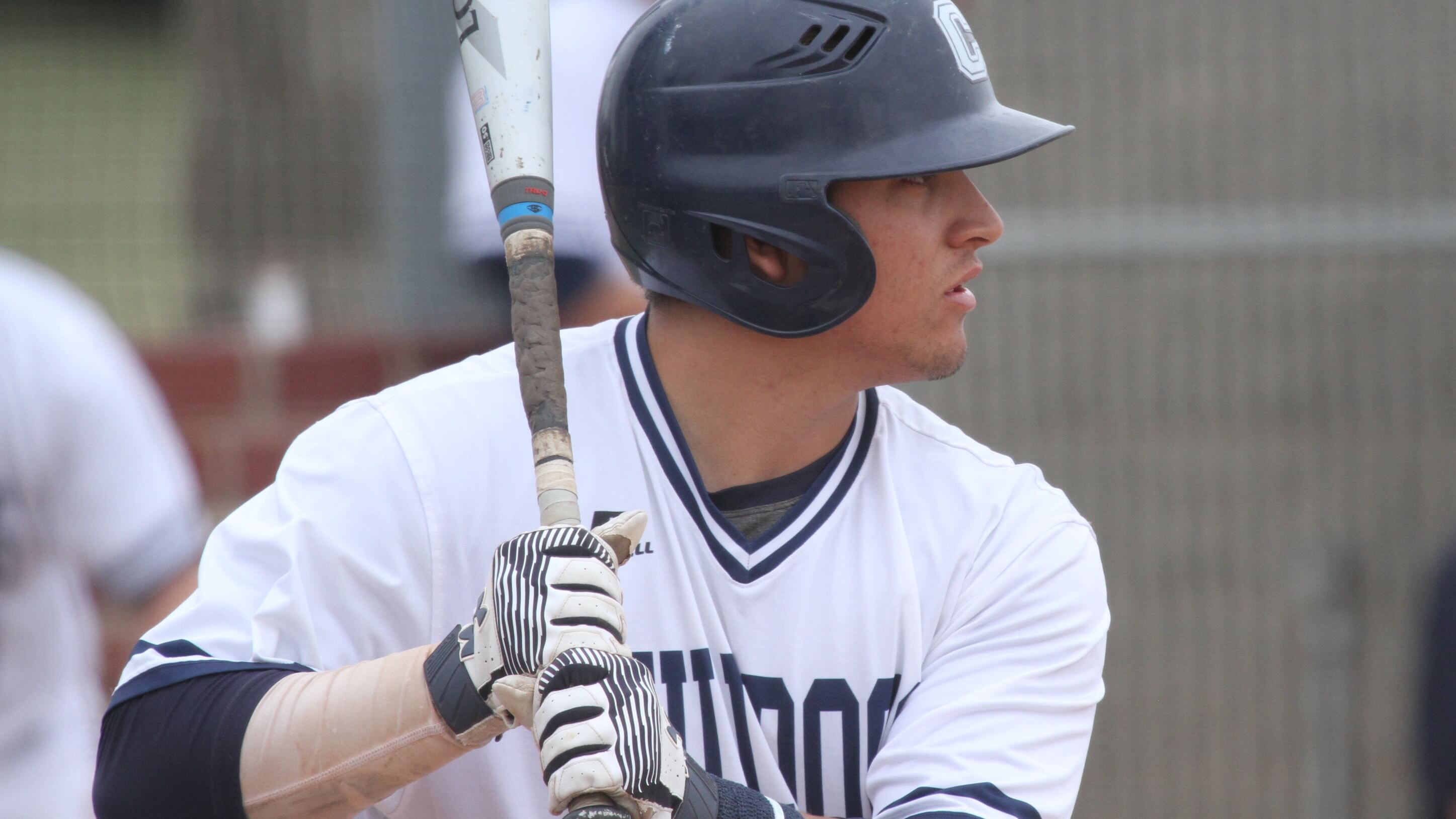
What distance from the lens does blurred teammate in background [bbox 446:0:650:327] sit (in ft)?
11.9

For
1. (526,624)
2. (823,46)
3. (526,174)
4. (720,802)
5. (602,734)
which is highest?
(823,46)

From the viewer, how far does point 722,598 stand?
2279 mm

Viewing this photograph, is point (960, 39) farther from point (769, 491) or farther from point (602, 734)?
point (602, 734)

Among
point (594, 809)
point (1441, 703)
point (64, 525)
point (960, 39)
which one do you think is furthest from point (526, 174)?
point (1441, 703)

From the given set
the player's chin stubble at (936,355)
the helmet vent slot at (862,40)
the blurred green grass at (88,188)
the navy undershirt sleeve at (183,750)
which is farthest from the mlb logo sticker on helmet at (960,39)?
the blurred green grass at (88,188)


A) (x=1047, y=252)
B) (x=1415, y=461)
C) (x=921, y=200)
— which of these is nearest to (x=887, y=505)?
(x=921, y=200)

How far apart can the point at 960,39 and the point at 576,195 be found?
148 centimetres

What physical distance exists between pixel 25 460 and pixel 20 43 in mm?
4971

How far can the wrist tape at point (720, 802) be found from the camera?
6.17 feet

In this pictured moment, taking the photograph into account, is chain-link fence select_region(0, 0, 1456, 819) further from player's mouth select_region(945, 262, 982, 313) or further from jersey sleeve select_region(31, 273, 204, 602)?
player's mouth select_region(945, 262, 982, 313)

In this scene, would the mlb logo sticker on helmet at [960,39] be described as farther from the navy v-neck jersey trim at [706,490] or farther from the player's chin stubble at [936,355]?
the navy v-neck jersey trim at [706,490]

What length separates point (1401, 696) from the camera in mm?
5414

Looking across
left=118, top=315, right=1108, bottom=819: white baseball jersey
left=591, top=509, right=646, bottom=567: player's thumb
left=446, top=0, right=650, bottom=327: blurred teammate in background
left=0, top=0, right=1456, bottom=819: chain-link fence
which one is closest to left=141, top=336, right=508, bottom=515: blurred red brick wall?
left=0, top=0, right=1456, bottom=819: chain-link fence

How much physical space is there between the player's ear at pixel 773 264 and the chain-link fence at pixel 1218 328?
10.4ft
